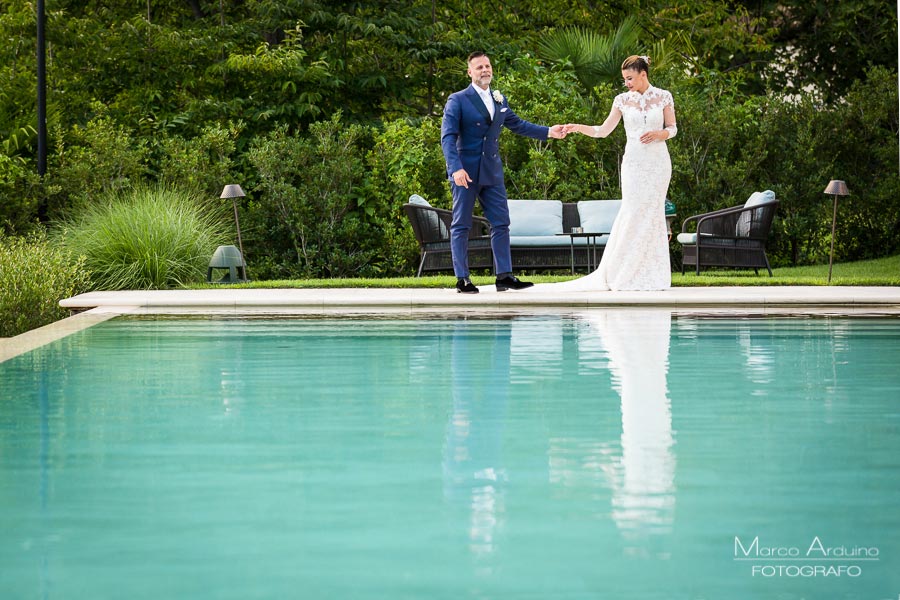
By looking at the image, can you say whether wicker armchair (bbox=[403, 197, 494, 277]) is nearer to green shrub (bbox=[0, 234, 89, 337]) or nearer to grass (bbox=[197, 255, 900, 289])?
grass (bbox=[197, 255, 900, 289])

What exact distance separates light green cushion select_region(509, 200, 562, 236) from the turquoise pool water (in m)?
8.67

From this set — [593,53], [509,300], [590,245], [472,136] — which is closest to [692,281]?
[590,245]

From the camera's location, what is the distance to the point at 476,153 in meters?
13.8

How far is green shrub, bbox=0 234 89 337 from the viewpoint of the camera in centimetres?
1309

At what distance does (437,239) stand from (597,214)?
239 centimetres

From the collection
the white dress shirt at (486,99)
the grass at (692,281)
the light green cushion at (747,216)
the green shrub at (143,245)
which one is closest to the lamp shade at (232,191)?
the green shrub at (143,245)

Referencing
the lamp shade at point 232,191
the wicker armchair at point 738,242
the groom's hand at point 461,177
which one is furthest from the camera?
the wicker armchair at point 738,242

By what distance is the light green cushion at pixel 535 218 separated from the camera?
18234mm

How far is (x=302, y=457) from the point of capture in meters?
5.66

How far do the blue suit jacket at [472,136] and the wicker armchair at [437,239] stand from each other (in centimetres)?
340

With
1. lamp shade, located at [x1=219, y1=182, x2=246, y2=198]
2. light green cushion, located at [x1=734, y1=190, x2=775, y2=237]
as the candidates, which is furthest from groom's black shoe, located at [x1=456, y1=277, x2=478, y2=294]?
light green cushion, located at [x1=734, y1=190, x2=775, y2=237]

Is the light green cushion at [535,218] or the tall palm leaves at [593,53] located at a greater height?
the tall palm leaves at [593,53]

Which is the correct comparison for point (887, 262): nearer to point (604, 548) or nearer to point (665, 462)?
point (665, 462)

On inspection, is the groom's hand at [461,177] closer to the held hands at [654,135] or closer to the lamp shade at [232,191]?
the held hands at [654,135]
